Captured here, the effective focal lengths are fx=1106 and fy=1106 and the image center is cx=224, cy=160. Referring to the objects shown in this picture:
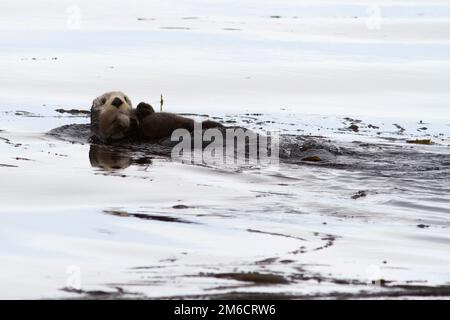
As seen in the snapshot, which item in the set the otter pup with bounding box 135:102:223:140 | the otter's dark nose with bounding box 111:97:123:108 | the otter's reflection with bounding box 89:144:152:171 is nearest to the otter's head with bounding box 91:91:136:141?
the otter's dark nose with bounding box 111:97:123:108

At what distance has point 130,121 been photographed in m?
9.60

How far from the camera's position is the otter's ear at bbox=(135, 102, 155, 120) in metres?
9.41

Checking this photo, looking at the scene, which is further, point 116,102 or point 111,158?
point 116,102

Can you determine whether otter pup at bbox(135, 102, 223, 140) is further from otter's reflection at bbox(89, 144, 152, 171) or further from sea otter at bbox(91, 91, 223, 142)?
otter's reflection at bbox(89, 144, 152, 171)

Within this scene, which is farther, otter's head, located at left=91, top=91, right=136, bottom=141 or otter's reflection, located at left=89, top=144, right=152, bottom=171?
otter's head, located at left=91, top=91, right=136, bottom=141

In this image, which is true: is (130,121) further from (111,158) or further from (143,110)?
(111,158)

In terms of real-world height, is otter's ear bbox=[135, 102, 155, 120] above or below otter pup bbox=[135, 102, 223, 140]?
above

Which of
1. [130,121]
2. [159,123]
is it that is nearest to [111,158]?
[159,123]

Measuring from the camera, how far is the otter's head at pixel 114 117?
9.56m

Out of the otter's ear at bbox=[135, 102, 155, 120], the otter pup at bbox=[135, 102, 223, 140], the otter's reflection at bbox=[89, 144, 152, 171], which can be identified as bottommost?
the otter's reflection at bbox=[89, 144, 152, 171]

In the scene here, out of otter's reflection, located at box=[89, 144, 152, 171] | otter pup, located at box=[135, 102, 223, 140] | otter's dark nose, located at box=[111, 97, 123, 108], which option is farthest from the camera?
otter's dark nose, located at box=[111, 97, 123, 108]

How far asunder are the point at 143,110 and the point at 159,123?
191mm
